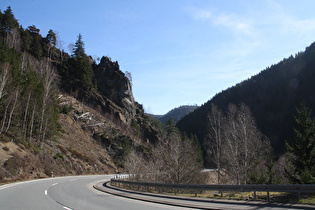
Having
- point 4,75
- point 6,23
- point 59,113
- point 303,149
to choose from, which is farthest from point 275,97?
point 4,75

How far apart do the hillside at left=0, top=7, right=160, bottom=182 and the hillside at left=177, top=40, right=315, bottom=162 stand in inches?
2286

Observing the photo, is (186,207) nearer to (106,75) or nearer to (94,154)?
(94,154)

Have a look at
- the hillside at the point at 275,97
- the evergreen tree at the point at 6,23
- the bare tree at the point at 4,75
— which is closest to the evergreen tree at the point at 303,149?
the bare tree at the point at 4,75

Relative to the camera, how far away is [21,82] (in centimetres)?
3931

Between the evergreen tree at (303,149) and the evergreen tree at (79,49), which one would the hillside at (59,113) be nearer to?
the evergreen tree at (79,49)

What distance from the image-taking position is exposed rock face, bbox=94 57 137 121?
88.2m

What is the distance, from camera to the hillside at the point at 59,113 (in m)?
34.8

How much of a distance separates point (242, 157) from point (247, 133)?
2.62 m

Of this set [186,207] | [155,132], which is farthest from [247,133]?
[155,132]

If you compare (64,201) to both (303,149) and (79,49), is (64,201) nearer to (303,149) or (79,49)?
(303,149)

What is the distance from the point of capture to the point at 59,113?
192 feet

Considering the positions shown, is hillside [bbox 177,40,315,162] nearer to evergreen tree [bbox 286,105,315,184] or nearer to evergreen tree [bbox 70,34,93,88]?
evergreen tree [bbox 70,34,93,88]

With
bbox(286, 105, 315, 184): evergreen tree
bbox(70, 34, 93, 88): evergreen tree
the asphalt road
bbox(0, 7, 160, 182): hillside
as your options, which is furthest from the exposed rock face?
the asphalt road

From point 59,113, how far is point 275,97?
419ft
